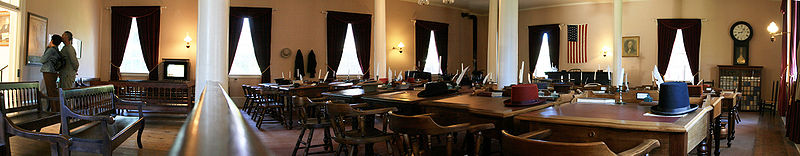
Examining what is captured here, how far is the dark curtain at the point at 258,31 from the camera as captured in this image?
1230cm

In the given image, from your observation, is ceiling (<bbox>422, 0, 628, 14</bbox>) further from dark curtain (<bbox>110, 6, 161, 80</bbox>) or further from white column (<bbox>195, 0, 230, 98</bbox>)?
white column (<bbox>195, 0, 230, 98</bbox>)

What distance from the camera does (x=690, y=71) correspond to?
13.4 metres

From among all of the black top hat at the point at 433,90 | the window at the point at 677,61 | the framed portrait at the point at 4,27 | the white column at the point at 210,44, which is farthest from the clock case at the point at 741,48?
the framed portrait at the point at 4,27

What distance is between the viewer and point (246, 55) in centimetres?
1270

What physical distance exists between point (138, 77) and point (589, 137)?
13.1 m

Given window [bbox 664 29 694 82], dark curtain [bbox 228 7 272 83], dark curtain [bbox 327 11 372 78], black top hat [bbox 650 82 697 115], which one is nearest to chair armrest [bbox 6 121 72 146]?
black top hat [bbox 650 82 697 115]

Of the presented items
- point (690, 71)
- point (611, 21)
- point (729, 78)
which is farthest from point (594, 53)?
point (729, 78)

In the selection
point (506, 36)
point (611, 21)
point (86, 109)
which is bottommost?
point (86, 109)

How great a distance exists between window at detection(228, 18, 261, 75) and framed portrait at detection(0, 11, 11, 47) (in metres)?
5.00

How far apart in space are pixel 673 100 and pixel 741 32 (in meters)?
13.3

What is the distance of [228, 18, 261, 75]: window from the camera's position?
12.6 metres

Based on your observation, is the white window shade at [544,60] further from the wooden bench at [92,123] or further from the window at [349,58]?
the wooden bench at [92,123]

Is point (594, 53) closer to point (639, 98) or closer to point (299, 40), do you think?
point (299, 40)

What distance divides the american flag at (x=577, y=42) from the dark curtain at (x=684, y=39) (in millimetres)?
2301
